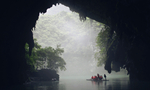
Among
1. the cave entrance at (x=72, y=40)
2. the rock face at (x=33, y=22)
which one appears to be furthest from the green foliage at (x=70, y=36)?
the rock face at (x=33, y=22)

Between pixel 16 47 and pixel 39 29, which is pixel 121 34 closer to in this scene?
pixel 16 47

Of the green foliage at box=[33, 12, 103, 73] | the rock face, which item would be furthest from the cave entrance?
the rock face

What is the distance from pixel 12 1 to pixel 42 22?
11019 cm

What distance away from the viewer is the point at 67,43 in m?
101

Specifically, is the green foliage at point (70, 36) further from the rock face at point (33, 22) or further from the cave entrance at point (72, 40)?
the rock face at point (33, 22)

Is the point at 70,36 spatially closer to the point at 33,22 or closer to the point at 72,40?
the point at 72,40

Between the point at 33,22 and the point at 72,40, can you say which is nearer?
the point at 33,22

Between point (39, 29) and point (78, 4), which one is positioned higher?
point (39, 29)

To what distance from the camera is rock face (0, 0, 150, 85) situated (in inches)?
522

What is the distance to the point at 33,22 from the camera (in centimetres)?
1775

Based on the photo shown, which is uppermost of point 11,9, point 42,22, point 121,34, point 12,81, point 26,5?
point 42,22

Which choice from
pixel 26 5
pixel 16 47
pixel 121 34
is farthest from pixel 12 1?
pixel 121 34

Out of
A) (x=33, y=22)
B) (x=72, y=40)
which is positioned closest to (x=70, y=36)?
(x=72, y=40)

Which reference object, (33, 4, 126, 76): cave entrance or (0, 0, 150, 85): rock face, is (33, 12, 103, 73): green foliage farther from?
(0, 0, 150, 85): rock face
